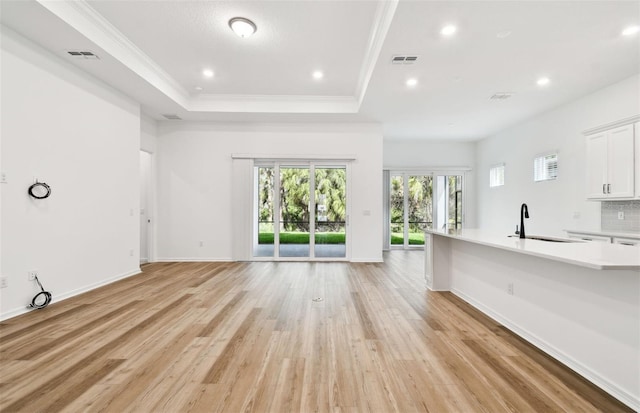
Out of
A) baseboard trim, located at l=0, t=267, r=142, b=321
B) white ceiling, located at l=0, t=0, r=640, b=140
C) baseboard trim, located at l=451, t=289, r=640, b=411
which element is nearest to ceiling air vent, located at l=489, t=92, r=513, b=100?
white ceiling, located at l=0, t=0, r=640, b=140

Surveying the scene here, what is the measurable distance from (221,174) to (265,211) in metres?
1.28

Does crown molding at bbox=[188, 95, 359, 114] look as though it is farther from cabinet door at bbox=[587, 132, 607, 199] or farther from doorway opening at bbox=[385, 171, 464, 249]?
cabinet door at bbox=[587, 132, 607, 199]

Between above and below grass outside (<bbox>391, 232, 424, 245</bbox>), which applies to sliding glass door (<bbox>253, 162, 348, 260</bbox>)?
above

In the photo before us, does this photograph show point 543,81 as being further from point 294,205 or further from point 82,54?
point 82,54

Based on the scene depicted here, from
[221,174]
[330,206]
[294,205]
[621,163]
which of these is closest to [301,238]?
[294,205]

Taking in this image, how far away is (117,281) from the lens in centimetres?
455

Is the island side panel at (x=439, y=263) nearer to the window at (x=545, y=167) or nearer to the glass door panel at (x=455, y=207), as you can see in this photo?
the window at (x=545, y=167)

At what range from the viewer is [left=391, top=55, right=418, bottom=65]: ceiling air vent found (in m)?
3.59

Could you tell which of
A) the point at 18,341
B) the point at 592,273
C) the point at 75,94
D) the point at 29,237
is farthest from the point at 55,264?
the point at 592,273

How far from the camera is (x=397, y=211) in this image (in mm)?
8250

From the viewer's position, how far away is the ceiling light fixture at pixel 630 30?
118 inches

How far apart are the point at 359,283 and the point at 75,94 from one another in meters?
4.92

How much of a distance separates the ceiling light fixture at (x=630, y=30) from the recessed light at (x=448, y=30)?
1.82 meters

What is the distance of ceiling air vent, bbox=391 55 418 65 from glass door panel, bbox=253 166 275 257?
3.63m
